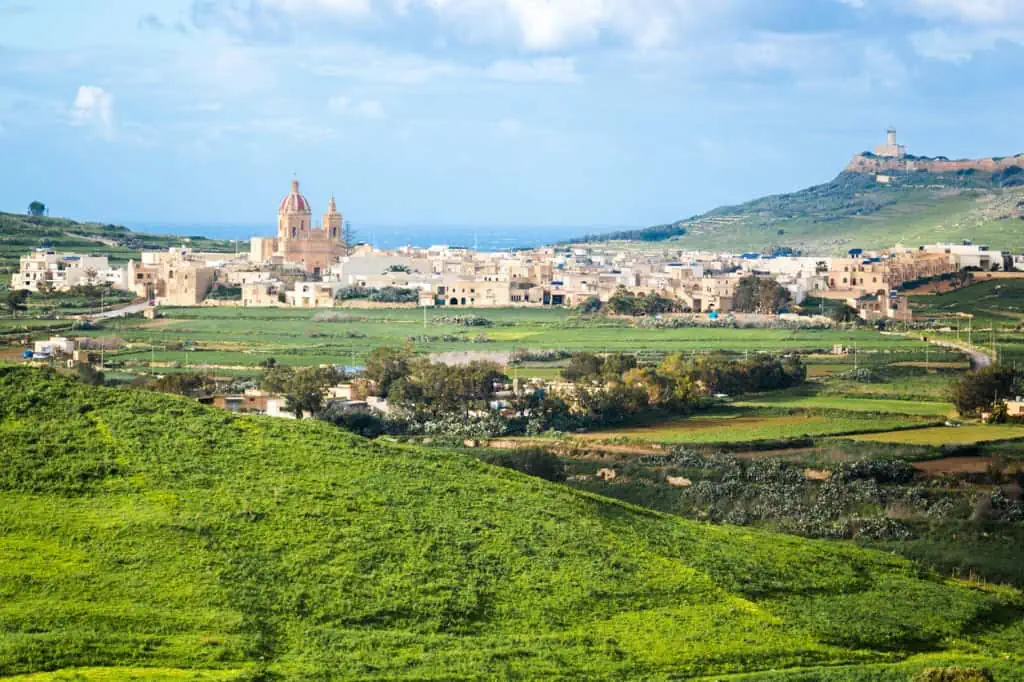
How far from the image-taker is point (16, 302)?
6600 centimetres

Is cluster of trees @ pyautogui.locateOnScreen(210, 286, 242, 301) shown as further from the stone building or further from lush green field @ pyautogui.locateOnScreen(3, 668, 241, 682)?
lush green field @ pyautogui.locateOnScreen(3, 668, 241, 682)

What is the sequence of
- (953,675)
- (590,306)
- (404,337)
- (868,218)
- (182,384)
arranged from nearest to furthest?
(953,675)
(182,384)
(404,337)
(590,306)
(868,218)

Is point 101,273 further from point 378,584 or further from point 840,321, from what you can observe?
point 378,584

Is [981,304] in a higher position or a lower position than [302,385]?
higher

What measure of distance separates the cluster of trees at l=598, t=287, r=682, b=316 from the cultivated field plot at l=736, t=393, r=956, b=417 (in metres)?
28.0

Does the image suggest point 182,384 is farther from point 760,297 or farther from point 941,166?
point 941,166

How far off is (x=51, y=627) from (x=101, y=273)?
63783mm

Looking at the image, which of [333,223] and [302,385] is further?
[333,223]

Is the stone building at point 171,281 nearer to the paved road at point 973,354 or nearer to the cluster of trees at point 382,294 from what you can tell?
the cluster of trees at point 382,294

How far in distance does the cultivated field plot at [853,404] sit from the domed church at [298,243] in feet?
168

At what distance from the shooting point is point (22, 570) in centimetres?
1944

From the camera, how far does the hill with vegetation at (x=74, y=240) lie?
94.4 meters

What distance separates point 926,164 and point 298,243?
8101 centimetres

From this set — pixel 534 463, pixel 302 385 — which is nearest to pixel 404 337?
pixel 302 385
